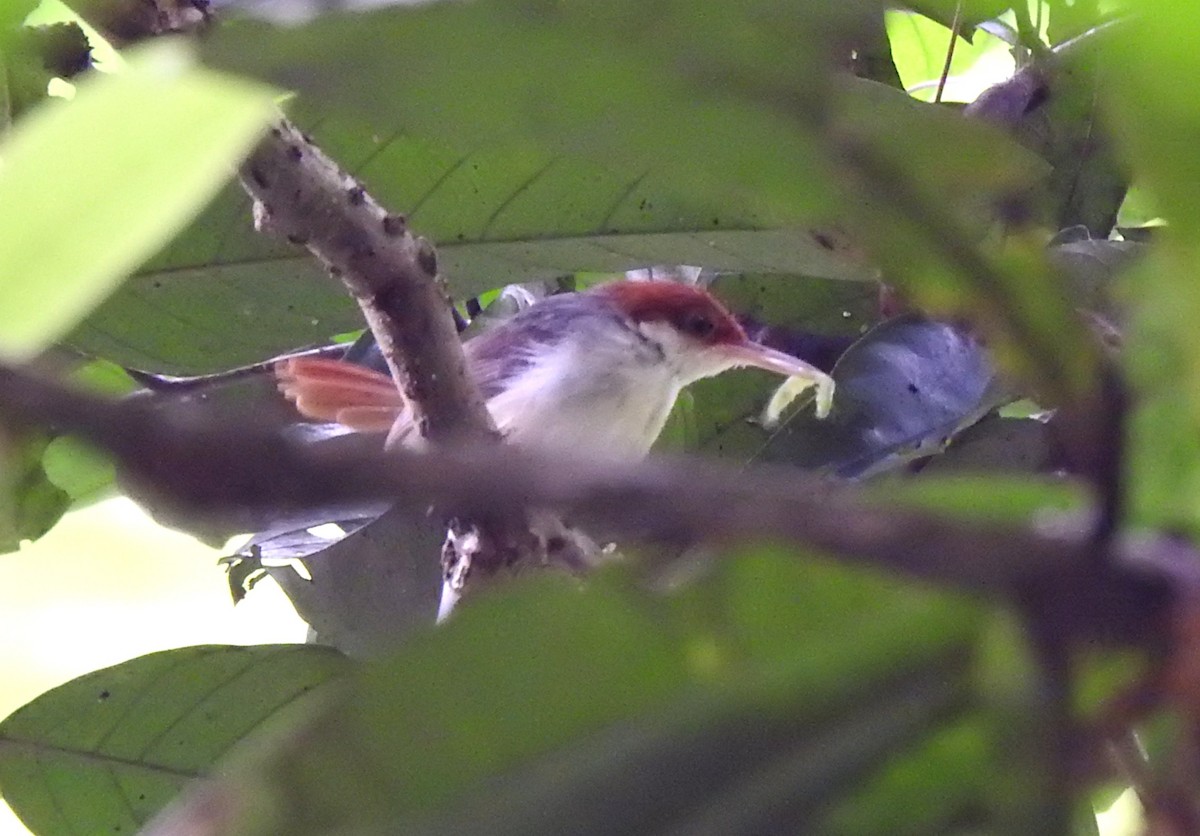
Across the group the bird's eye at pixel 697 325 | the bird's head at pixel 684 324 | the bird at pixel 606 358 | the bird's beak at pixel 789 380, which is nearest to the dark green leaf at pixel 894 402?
the bird's beak at pixel 789 380

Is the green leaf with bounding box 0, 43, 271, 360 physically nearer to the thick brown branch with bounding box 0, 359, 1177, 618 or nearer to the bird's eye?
the thick brown branch with bounding box 0, 359, 1177, 618

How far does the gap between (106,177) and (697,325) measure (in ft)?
7.58

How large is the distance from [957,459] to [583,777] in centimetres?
108

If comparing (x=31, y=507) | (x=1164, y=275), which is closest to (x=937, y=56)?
(x=31, y=507)

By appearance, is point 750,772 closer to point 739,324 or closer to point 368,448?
point 368,448

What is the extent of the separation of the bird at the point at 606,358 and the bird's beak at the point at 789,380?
33cm

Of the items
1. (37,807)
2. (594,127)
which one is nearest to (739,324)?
(37,807)

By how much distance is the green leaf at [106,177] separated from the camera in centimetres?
33

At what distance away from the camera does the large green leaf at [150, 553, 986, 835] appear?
1.08 feet

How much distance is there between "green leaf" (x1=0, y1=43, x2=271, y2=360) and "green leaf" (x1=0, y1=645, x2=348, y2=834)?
0.98 m

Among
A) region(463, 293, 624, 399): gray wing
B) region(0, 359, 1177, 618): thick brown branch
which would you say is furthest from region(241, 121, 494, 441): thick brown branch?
region(463, 293, 624, 399): gray wing

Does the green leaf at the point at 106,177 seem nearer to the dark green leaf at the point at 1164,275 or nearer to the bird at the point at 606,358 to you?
the dark green leaf at the point at 1164,275

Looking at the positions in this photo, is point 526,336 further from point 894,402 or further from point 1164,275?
point 1164,275

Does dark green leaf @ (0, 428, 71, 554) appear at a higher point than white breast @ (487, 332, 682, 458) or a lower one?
higher
